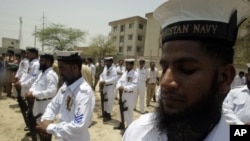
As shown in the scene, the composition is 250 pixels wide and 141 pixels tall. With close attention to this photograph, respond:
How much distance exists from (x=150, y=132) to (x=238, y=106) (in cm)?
250

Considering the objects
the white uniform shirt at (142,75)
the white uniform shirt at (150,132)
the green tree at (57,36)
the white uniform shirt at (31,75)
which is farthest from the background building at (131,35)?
the white uniform shirt at (150,132)

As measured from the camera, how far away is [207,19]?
112 centimetres

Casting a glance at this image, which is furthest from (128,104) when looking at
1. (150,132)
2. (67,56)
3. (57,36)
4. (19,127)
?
(57,36)

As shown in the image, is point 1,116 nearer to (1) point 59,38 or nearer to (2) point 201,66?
(2) point 201,66

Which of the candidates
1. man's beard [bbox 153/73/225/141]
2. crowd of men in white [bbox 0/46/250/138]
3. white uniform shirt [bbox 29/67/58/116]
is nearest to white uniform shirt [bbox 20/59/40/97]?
crowd of men in white [bbox 0/46/250/138]

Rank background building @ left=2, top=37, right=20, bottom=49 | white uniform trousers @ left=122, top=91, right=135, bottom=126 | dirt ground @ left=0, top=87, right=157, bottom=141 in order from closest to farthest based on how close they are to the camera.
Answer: dirt ground @ left=0, top=87, right=157, bottom=141 < white uniform trousers @ left=122, top=91, right=135, bottom=126 < background building @ left=2, top=37, right=20, bottom=49

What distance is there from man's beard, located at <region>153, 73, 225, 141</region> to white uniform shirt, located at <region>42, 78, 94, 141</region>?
1715 millimetres

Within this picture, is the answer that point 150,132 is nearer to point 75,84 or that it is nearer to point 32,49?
point 75,84

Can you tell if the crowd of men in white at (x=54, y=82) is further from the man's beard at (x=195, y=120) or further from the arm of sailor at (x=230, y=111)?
the man's beard at (x=195, y=120)

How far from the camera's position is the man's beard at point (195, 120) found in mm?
1111

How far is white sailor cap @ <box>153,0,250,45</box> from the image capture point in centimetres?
111

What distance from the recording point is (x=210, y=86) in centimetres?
113

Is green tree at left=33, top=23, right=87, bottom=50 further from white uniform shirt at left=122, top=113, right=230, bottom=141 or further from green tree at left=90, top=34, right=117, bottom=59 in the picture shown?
white uniform shirt at left=122, top=113, right=230, bottom=141

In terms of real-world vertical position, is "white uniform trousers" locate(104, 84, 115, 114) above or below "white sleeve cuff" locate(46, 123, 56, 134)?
below
